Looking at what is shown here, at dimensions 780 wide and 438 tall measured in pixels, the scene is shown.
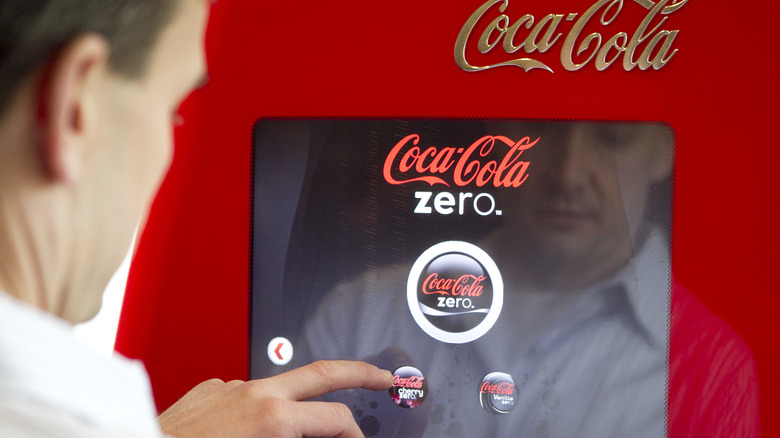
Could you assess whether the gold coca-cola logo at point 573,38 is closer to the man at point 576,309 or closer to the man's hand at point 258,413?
the man at point 576,309

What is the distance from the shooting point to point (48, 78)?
14.6 inches

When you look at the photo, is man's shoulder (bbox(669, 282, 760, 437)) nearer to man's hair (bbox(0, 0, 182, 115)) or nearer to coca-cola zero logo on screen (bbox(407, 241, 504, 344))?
coca-cola zero logo on screen (bbox(407, 241, 504, 344))

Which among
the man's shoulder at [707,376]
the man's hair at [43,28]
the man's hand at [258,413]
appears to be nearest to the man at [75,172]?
the man's hair at [43,28]

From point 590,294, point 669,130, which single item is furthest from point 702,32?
point 590,294

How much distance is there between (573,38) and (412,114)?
506 mm

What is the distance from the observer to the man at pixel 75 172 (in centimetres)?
33

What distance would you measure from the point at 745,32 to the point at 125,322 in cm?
194

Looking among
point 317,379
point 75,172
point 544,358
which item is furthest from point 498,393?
point 75,172

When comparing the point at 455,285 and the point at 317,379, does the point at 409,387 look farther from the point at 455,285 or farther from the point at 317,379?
the point at 317,379

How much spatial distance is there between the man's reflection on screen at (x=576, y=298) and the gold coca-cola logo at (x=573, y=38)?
18cm

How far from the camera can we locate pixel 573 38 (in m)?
1.86

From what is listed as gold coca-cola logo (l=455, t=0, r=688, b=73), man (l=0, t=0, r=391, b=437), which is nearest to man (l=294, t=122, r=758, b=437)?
gold coca-cola logo (l=455, t=0, r=688, b=73)

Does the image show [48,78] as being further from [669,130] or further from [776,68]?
[776,68]

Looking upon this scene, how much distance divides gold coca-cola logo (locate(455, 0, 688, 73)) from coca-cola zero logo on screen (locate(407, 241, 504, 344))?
54cm
